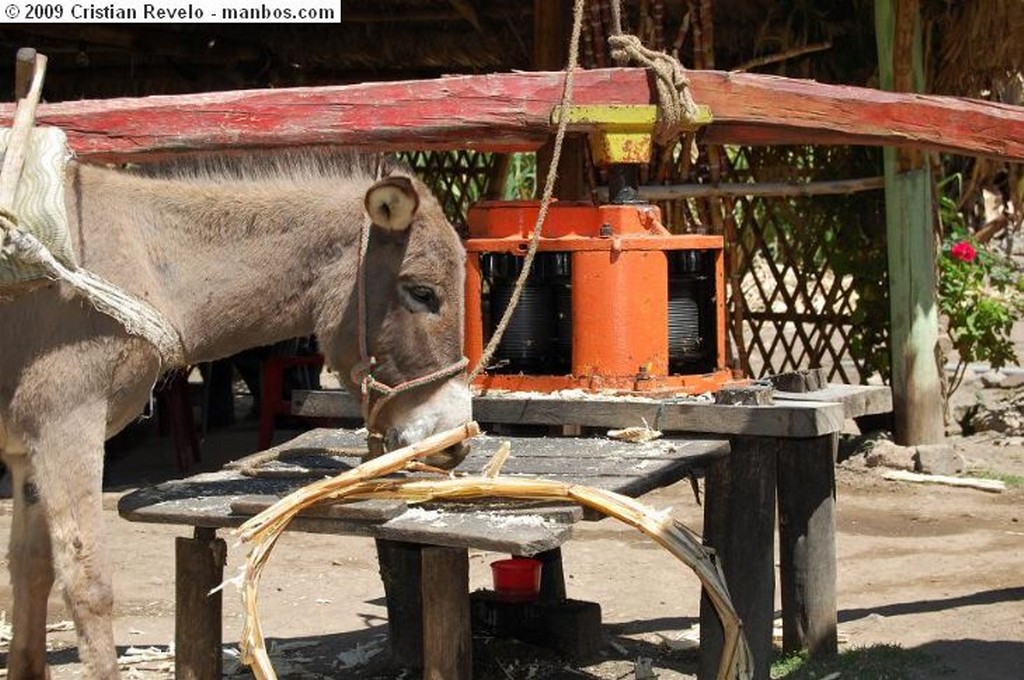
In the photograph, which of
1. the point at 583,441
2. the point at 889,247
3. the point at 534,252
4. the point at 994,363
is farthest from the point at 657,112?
the point at 994,363

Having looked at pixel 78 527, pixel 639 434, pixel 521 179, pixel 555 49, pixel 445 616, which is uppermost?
pixel 555 49

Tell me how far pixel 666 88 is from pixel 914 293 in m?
4.03

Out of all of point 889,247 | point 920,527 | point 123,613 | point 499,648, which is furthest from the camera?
point 889,247

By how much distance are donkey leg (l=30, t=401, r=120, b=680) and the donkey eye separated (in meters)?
0.93

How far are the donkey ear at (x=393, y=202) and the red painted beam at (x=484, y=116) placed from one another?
1008 millimetres

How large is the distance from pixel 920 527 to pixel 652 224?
314 centimetres

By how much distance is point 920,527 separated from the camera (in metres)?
7.12

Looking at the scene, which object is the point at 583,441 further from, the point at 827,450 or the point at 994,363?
the point at 994,363

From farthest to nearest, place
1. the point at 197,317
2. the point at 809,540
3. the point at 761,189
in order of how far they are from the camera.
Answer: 1. the point at 761,189
2. the point at 809,540
3. the point at 197,317

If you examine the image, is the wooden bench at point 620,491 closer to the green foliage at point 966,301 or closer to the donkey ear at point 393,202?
the donkey ear at point 393,202

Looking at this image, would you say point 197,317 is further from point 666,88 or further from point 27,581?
point 666,88

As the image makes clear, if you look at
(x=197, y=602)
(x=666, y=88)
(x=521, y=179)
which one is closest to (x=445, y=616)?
(x=197, y=602)

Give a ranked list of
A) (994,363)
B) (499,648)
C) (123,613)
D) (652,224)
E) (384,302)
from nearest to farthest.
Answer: (384,302)
(652,224)
(499,648)
(123,613)
(994,363)

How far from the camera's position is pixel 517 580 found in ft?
16.6
